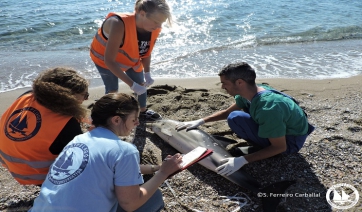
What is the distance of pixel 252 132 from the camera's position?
140 inches

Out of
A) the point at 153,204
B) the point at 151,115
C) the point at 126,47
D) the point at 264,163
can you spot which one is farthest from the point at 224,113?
the point at 153,204

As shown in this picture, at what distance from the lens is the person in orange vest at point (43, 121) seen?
2383 mm

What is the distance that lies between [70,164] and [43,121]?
0.57 metres

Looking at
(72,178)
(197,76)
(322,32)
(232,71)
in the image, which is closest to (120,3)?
(322,32)

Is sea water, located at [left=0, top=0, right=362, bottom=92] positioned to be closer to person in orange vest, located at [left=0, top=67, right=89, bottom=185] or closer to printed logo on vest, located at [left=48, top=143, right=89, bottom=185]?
person in orange vest, located at [left=0, top=67, right=89, bottom=185]

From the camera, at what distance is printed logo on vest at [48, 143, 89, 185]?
1.94 meters

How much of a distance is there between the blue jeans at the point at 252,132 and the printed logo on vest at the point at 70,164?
1.98 m

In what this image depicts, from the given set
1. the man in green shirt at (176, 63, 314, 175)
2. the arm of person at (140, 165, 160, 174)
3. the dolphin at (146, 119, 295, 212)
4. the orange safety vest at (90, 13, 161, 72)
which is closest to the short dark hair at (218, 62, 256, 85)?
the man in green shirt at (176, 63, 314, 175)

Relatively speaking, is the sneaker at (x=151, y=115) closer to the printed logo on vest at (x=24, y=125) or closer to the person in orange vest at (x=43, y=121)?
the person in orange vest at (x=43, y=121)

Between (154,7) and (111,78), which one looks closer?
(154,7)

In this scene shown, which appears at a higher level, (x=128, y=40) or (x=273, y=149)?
(x=128, y=40)

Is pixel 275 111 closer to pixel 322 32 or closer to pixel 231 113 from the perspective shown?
pixel 231 113

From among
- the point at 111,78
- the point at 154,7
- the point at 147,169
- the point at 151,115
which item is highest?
the point at 154,7

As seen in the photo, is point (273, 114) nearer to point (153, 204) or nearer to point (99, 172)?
point (153, 204)
